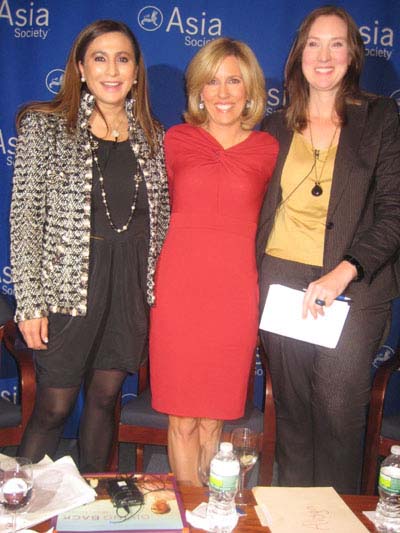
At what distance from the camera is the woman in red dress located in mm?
2320

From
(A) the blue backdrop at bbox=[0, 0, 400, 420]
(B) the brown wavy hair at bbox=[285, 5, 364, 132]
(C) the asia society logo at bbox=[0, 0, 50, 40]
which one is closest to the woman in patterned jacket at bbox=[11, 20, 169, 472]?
(B) the brown wavy hair at bbox=[285, 5, 364, 132]

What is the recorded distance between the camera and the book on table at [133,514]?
1.52m

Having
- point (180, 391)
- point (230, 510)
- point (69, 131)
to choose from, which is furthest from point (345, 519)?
point (69, 131)

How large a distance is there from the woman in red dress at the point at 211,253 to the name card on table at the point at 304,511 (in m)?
0.69

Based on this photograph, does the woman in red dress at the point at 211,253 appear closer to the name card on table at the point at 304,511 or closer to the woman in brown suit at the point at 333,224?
the woman in brown suit at the point at 333,224

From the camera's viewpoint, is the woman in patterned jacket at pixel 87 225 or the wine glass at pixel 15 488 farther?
the woman in patterned jacket at pixel 87 225

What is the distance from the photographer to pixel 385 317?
2330mm

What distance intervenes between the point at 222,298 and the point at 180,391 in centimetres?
42

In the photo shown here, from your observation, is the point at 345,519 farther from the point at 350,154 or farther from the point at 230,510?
the point at 350,154

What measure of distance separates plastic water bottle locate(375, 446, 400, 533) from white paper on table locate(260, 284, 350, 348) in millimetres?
634

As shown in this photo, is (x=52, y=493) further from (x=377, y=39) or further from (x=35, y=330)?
(x=377, y=39)

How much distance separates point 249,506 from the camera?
1.67m

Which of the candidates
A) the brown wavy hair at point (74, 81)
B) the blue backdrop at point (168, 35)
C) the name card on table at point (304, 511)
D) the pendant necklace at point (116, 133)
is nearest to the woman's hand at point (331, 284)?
the name card on table at point (304, 511)

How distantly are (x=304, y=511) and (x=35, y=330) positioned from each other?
3.71 feet
